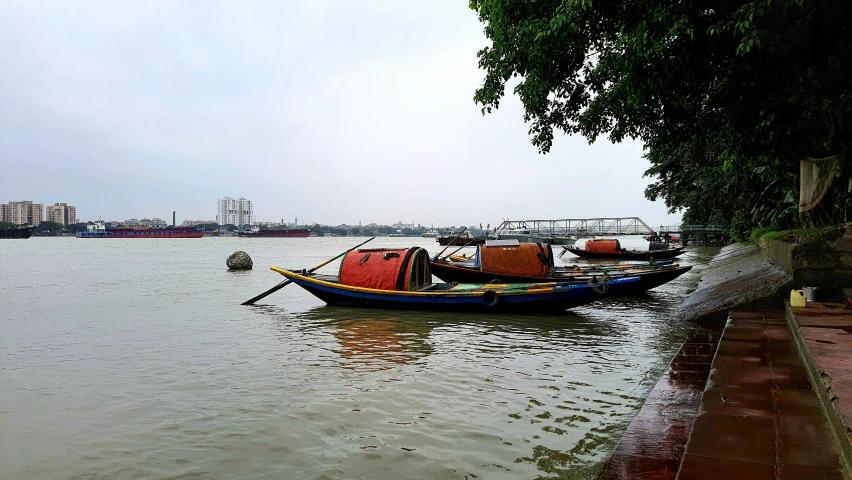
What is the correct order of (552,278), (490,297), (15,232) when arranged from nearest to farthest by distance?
(490,297), (552,278), (15,232)

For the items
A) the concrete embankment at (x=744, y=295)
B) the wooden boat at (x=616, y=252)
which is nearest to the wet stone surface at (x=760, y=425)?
the concrete embankment at (x=744, y=295)

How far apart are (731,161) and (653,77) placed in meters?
8.09

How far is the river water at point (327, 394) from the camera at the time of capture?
4684mm

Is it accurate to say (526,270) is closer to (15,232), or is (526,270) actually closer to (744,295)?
(744,295)

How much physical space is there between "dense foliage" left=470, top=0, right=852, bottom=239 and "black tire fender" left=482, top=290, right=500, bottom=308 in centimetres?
362

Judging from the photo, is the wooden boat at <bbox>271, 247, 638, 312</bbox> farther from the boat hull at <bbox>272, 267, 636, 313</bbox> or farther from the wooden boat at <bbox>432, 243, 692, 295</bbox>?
the wooden boat at <bbox>432, 243, 692, 295</bbox>

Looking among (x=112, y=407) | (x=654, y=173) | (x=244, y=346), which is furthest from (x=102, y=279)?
(x=654, y=173)

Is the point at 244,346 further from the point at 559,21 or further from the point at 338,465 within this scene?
the point at 559,21

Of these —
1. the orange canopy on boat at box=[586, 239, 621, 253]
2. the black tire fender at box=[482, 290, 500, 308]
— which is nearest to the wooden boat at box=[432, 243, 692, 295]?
the black tire fender at box=[482, 290, 500, 308]

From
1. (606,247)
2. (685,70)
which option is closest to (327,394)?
(685,70)

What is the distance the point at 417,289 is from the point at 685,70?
8.00m

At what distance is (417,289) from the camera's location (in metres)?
14.0

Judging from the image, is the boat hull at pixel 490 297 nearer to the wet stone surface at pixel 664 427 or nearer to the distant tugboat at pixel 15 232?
the wet stone surface at pixel 664 427

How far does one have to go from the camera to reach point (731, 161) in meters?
15.4
